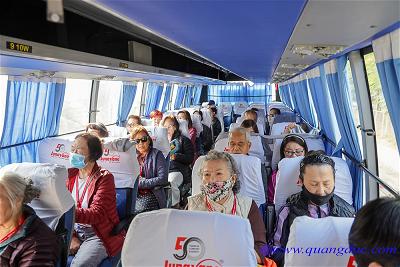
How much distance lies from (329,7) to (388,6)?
274 millimetres

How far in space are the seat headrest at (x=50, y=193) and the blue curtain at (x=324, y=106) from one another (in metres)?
4.15

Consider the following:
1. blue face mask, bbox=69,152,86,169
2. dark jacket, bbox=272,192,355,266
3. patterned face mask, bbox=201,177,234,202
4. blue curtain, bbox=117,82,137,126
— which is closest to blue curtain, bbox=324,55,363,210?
dark jacket, bbox=272,192,355,266

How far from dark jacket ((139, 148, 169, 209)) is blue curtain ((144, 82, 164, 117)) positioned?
6212 millimetres

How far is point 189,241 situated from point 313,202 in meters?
1.42

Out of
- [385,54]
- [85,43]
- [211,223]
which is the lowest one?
[211,223]

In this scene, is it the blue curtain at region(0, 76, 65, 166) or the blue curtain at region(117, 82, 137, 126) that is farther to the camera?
the blue curtain at region(117, 82, 137, 126)

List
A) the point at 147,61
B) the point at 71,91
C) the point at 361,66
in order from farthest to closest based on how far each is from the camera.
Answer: the point at 71,91, the point at 147,61, the point at 361,66

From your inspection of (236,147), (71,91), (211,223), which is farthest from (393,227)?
(71,91)

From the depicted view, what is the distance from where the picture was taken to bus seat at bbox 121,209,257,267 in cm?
187

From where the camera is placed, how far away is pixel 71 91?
8.01m

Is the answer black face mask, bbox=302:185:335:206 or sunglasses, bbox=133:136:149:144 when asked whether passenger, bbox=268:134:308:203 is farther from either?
sunglasses, bbox=133:136:149:144

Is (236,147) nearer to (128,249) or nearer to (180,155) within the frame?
(180,155)

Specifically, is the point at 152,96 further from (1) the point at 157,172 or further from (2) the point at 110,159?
(2) the point at 110,159

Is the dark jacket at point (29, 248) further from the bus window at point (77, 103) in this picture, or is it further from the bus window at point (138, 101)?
the bus window at point (138, 101)
